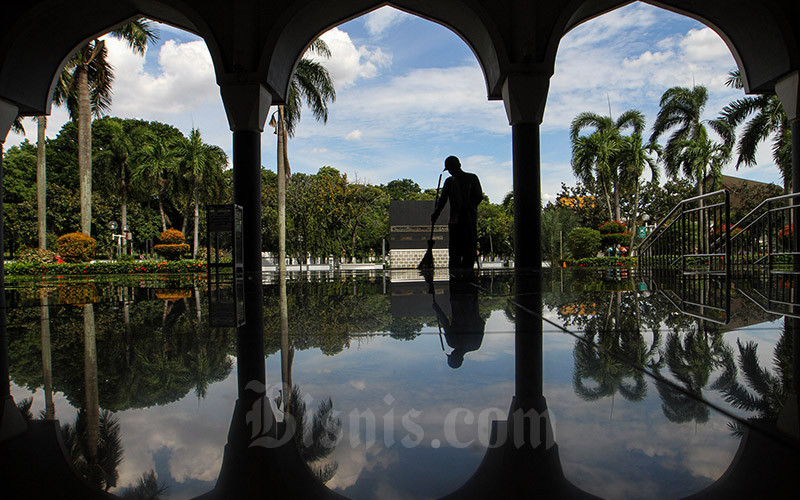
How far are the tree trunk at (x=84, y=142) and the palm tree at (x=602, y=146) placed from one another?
2924cm

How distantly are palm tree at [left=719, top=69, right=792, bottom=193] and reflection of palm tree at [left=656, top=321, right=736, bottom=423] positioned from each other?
23849mm

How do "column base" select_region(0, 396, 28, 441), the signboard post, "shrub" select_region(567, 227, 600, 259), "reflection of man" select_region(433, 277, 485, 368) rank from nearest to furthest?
1. "column base" select_region(0, 396, 28, 441)
2. "reflection of man" select_region(433, 277, 485, 368)
3. the signboard post
4. "shrub" select_region(567, 227, 600, 259)

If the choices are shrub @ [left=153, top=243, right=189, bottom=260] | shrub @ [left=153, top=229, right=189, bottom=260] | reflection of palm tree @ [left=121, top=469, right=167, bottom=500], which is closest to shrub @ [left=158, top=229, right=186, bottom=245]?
shrub @ [left=153, top=229, right=189, bottom=260]

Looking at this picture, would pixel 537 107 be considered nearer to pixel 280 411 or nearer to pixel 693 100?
pixel 280 411

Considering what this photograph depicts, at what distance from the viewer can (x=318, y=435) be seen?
1188 millimetres

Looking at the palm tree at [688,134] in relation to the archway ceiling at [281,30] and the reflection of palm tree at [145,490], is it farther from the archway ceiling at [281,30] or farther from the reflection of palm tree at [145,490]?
the reflection of palm tree at [145,490]

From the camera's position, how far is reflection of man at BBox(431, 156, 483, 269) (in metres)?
7.72

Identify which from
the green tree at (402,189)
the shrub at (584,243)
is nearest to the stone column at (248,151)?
the shrub at (584,243)

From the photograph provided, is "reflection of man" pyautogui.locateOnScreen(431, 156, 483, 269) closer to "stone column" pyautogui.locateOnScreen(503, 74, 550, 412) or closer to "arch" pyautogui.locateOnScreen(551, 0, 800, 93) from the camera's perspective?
"stone column" pyautogui.locateOnScreen(503, 74, 550, 412)

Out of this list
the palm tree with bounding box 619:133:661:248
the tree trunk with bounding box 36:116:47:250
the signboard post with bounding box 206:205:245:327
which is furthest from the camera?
the palm tree with bounding box 619:133:661:248

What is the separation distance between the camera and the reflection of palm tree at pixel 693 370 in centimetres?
130

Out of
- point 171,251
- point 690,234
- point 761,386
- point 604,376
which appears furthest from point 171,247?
point 761,386

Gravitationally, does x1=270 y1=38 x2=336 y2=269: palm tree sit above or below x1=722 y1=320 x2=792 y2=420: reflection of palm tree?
above

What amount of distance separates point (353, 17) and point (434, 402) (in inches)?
443
